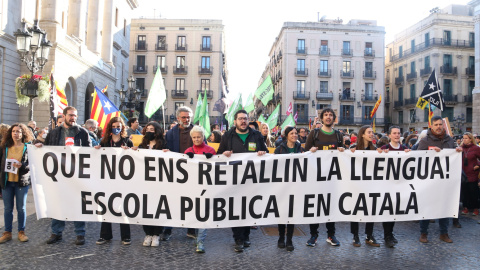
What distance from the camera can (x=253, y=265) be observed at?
4559mm

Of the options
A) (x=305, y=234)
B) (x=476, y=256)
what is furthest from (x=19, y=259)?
(x=476, y=256)

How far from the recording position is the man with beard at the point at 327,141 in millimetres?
5430

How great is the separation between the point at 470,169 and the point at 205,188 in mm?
5918

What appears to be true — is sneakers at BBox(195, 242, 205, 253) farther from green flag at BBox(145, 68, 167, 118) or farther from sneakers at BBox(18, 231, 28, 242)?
green flag at BBox(145, 68, 167, 118)

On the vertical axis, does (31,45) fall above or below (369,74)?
below

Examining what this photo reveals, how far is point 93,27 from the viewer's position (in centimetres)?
2756

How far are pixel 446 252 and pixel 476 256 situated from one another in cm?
Answer: 37

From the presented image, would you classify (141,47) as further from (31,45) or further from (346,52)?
(31,45)

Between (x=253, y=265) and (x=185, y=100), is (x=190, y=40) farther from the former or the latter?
(x=253, y=265)

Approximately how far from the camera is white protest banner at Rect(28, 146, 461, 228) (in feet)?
16.6

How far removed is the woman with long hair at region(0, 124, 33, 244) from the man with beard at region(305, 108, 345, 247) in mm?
4219

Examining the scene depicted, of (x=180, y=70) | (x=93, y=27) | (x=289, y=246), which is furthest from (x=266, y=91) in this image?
(x=180, y=70)

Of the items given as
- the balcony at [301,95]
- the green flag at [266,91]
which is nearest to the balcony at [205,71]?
the balcony at [301,95]

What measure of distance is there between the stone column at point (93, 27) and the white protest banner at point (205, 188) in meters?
24.9
